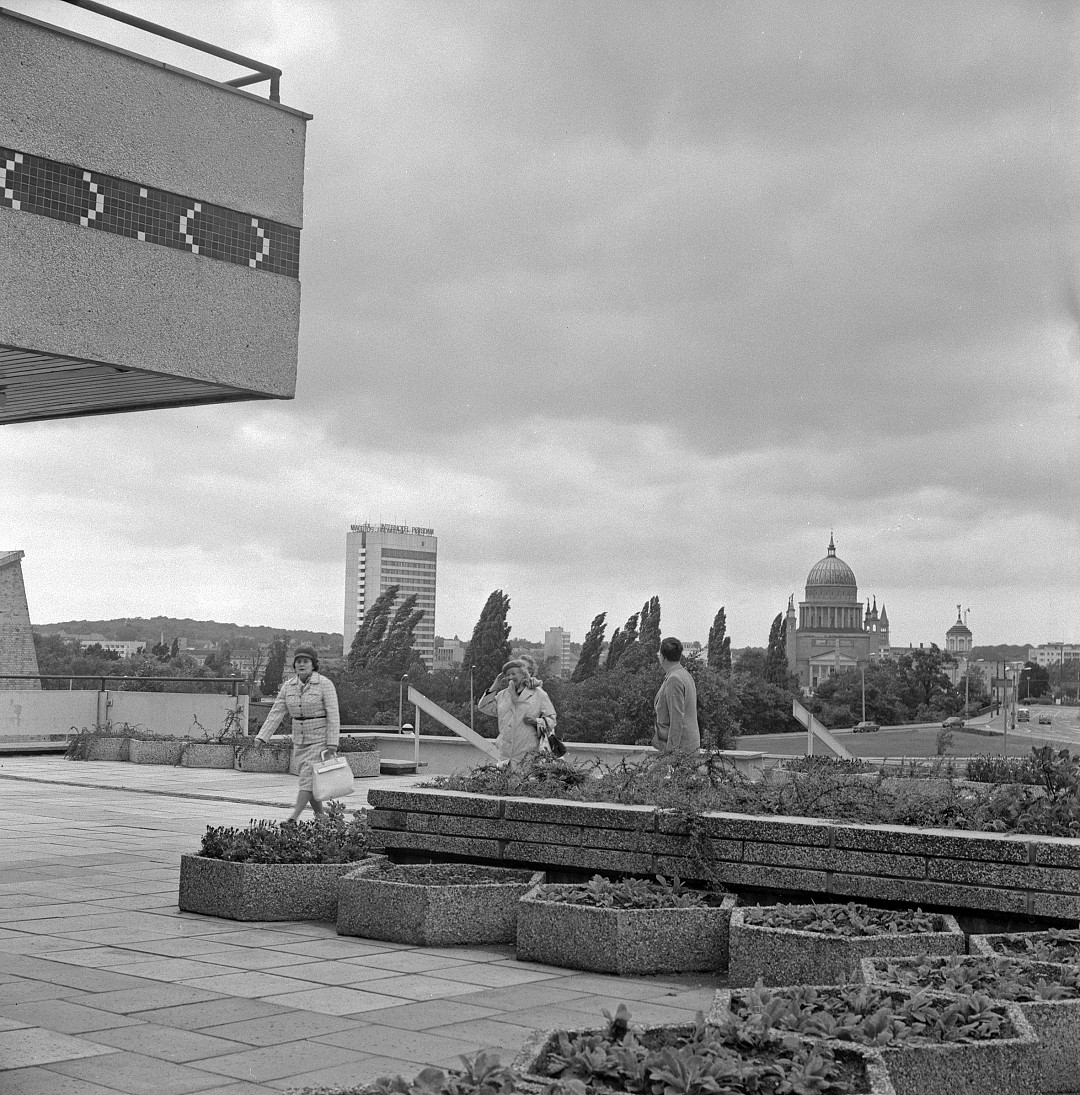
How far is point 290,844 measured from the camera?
8.85 metres

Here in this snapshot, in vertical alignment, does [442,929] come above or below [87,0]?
below

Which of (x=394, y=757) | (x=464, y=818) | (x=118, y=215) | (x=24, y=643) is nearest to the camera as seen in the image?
(x=464, y=818)

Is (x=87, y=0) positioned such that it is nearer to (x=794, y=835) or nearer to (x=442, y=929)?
(x=442, y=929)

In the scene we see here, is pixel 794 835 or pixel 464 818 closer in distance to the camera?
pixel 794 835

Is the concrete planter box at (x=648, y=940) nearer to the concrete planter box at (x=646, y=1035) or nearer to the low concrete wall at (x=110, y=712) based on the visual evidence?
the concrete planter box at (x=646, y=1035)

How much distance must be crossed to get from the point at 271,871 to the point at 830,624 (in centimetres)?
19085

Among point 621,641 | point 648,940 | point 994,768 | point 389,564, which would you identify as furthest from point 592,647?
point 648,940

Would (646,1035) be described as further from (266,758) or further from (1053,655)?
(1053,655)

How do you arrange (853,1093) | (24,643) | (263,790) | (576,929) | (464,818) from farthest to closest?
1. (24,643)
2. (263,790)
3. (464,818)
4. (576,929)
5. (853,1093)

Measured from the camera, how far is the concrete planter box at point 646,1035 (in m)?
3.98

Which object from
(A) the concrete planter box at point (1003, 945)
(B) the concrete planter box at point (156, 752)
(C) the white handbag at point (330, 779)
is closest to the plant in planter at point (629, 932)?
(A) the concrete planter box at point (1003, 945)

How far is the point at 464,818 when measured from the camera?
856 centimetres

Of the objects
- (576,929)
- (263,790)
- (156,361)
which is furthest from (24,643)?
(576,929)

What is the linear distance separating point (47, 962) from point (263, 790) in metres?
11.1
